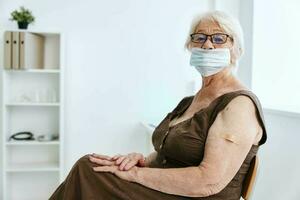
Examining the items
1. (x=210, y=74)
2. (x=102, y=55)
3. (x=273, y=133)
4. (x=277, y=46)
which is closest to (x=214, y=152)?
(x=210, y=74)

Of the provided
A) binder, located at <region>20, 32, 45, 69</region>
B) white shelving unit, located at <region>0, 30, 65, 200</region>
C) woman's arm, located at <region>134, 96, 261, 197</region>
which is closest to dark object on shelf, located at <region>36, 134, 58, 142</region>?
white shelving unit, located at <region>0, 30, 65, 200</region>

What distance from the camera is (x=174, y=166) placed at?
136 cm

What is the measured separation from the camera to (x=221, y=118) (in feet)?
4.04

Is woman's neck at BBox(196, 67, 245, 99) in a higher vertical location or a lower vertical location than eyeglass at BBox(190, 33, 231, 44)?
lower

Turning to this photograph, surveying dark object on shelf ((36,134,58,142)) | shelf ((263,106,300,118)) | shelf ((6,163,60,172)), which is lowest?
shelf ((6,163,60,172))

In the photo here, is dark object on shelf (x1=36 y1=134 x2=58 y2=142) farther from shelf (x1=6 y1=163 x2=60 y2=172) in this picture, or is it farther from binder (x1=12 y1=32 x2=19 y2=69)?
binder (x1=12 y1=32 x2=19 y2=69)

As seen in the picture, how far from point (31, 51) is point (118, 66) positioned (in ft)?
2.55

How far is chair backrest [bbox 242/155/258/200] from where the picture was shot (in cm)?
131

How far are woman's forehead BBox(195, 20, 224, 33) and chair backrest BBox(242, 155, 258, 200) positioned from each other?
53cm

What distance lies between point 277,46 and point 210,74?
1.34 meters

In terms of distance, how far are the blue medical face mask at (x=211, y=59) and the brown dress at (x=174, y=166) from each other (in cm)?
17

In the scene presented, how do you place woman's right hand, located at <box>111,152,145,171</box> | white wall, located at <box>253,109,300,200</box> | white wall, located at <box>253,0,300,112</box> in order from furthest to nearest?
white wall, located at <box>253,0,300,112</box>, white wall, located at <box>253,109,300,200</box>, woman's right hand, located at <box>111,152,145,171</box>

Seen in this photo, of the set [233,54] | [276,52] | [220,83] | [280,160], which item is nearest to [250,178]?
[220,83]

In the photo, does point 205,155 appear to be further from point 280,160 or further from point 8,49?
point 8,49
